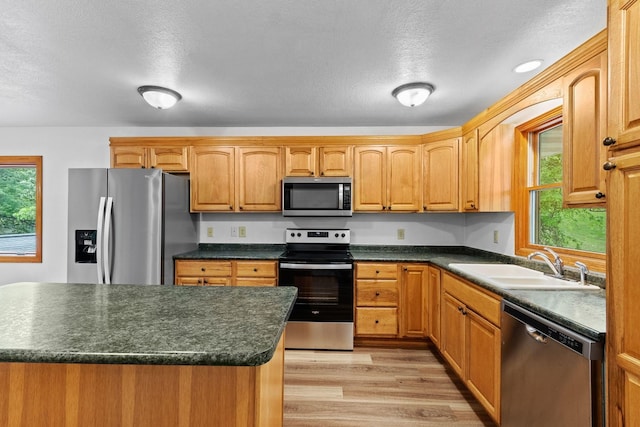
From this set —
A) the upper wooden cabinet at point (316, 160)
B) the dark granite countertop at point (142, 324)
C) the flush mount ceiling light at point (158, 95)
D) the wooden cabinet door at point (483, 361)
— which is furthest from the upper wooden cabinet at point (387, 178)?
the dark granite countertop at point (142, 324)

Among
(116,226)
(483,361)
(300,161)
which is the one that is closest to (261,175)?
(300,161)

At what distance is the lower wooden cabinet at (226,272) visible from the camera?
2.91 meters

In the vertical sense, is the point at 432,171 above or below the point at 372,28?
below

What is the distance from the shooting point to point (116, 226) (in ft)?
8.59

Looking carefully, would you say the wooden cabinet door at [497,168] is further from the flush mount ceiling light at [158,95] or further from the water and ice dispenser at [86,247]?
the water and ice dispenser at [86,247]

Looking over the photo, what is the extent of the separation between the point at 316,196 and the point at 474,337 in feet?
6.18

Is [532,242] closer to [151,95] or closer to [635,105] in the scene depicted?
[635,105]

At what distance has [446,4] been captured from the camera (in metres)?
1.53

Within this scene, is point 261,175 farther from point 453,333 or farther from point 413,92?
point 453,333

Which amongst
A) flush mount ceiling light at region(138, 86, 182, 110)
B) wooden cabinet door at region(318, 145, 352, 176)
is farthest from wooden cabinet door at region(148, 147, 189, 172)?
wooden cabinet door at region(318, 145, 352, 176)

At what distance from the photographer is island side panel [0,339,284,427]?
2.78 ft

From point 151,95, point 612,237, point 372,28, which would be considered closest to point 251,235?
point 151,95

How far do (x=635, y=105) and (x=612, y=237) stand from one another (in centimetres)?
43

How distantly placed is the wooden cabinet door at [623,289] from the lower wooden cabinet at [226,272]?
7.88 ft
